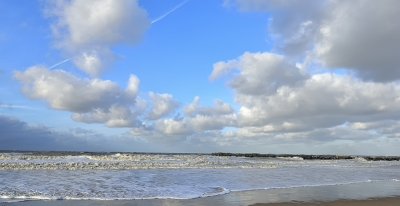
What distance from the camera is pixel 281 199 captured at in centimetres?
1775

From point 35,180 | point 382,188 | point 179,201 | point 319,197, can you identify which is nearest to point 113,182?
point 35,180

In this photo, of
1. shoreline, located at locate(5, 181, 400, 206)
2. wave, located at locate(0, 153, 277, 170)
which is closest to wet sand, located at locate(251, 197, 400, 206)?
shoreline, located at locate(5, 181, 400, 206)

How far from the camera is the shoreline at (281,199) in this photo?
15990 mm

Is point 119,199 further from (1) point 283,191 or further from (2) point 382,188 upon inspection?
(2) point 382,188

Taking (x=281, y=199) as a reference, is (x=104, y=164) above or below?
above

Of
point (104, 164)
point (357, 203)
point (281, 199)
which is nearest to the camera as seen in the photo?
point (357, 203)

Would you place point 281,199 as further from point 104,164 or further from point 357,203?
point 104,164

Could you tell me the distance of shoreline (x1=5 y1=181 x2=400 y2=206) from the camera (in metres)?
16.0

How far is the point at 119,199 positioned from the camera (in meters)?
16.9

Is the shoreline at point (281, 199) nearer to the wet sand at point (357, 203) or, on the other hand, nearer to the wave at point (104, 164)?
the wet sand at point (357, 203)

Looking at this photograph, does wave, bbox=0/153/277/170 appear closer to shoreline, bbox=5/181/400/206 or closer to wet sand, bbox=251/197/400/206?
shoreline, bbox=5/181/400/206

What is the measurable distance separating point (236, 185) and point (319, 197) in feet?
18.7

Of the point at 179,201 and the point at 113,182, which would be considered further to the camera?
the point at 113,182

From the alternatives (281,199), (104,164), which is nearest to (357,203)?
(281,199)
